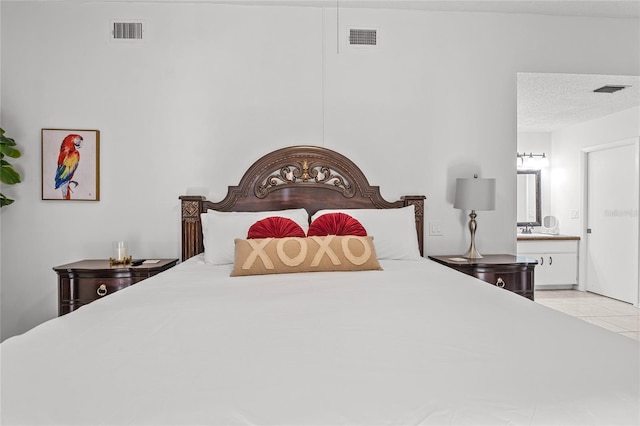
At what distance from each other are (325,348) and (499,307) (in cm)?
75

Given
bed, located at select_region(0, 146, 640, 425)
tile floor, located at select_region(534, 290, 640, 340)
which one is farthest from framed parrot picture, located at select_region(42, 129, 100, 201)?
tile floor, located at select_region(534, 290, 640, 340)

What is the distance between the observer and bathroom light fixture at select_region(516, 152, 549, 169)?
20.6 ft

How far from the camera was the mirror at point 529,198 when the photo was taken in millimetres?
6340

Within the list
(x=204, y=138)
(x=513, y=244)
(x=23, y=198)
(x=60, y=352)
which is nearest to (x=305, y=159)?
(x=204, y=138)

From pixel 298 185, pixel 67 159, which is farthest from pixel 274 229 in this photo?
pixel 67 159

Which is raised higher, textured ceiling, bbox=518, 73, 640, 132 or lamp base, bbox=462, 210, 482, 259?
textured ceiling, bbox=518, 73, 640, 132

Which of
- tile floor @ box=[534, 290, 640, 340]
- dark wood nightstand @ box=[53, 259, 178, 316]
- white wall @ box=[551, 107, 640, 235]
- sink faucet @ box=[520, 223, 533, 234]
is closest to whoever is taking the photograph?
dark wood nightstand @ box=[53, 259, 178, 316]

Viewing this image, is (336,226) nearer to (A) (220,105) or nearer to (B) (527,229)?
(A) (220,105)

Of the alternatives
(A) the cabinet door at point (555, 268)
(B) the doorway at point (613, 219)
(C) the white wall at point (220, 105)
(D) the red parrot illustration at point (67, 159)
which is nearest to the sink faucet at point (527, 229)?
(A) the cabinet door at point (555, 268)

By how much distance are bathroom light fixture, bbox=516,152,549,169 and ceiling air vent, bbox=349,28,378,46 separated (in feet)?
12.8

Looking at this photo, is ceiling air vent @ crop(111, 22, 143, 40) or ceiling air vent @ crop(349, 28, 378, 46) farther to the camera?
ceiling air vent @ crop(349, 28, 378, 46)

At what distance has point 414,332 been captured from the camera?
1.20 metres

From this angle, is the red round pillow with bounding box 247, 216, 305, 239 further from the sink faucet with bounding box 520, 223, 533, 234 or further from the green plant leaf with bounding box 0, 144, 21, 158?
the sink faucet with bounding box 520, 223, 533, 234

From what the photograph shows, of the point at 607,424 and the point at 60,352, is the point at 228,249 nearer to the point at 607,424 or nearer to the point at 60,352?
the point at 60,352
